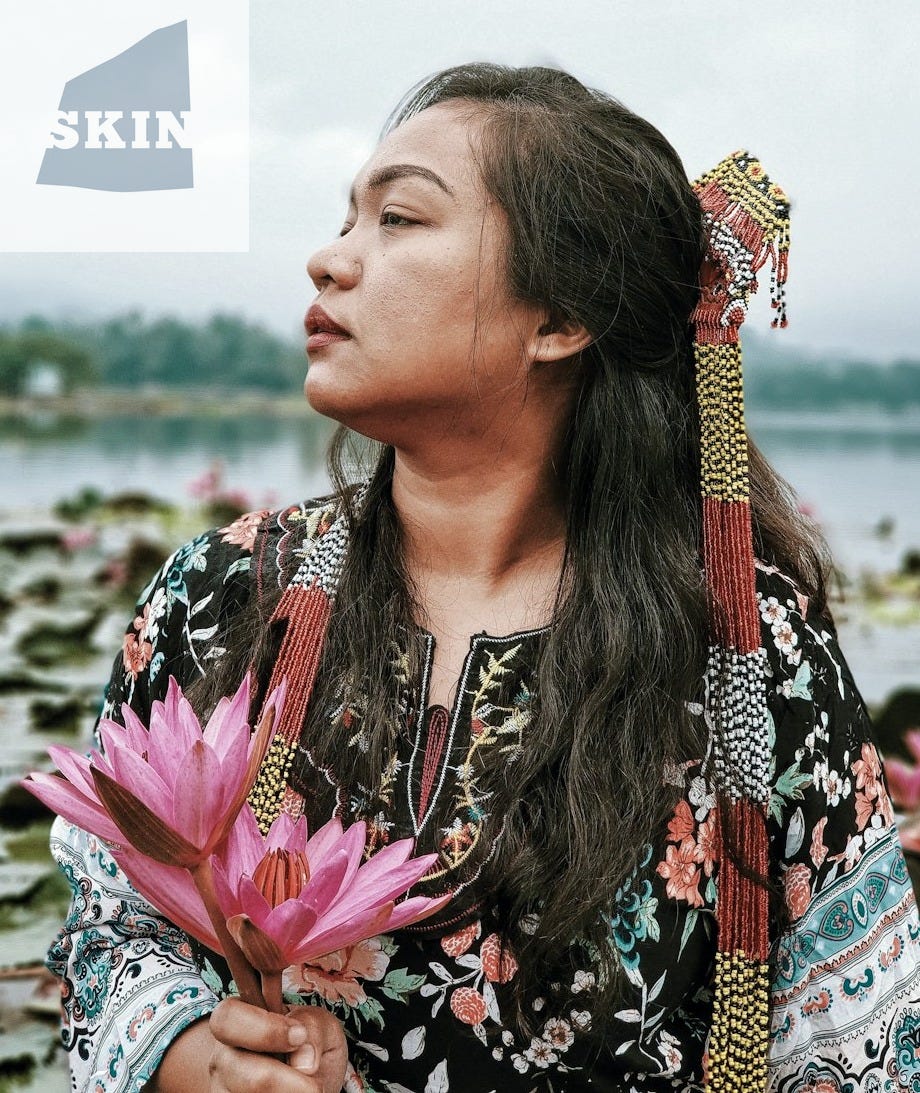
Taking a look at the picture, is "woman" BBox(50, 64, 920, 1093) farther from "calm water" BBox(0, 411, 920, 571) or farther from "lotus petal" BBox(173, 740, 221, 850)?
"calm water" BBox(0, 411, 920, 571)

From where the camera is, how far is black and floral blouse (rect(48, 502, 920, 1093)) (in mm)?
1474

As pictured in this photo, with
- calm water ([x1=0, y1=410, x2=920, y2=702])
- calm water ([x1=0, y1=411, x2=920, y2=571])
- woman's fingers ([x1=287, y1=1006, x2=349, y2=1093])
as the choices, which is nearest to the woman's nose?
woman's fingers ([x1=287, y1=1006, x2=349, y2=1093])

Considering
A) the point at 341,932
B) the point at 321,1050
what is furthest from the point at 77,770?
the point at 321,1050

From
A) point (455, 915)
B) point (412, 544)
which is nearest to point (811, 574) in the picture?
point (412, 544)

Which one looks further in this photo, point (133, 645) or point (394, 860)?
point (133, 645)

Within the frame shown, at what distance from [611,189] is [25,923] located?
1833mm

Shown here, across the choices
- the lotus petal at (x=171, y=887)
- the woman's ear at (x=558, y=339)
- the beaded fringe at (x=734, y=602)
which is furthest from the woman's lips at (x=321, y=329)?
the lotus petal at (x=171, y=887)

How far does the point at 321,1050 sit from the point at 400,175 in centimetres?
98

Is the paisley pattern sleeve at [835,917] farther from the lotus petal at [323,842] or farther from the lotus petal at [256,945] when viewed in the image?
the lotus petal at [256,945]

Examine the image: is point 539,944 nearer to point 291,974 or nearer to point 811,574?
point 291,974

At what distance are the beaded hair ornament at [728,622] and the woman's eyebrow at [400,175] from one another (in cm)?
37

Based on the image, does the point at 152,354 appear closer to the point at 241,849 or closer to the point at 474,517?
the point at 474,517

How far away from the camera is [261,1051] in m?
1.14

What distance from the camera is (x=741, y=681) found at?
1.58 m
